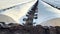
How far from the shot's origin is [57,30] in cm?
80

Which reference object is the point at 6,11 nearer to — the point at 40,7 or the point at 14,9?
the point at 14,9

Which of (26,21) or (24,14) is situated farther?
(24,14)

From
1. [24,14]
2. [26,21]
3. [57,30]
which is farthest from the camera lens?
[24,14]

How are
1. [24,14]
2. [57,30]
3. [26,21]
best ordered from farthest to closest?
[24,14]
[26,21]
[57,30]

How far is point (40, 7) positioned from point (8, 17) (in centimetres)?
27

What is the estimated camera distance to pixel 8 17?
91 centimetres

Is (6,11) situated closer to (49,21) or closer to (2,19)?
(2,19)

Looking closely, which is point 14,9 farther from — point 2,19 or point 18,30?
point 18,30

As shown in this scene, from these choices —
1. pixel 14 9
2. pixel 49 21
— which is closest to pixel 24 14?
pixel 14 9

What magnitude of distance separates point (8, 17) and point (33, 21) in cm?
14

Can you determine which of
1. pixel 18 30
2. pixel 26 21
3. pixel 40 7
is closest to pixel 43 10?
pixel 40 7

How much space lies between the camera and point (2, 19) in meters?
0.91

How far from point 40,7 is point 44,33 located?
0.33 metres

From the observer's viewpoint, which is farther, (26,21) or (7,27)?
(26,21)
